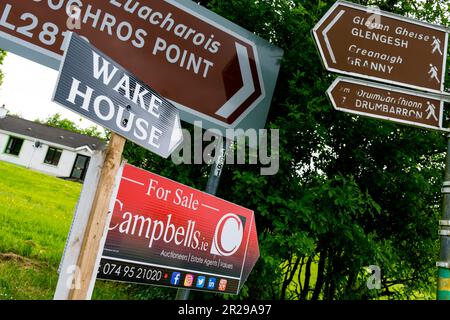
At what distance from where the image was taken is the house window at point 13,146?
115 ft

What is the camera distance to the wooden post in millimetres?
1415

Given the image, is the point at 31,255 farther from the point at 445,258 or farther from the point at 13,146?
the point at 13,146

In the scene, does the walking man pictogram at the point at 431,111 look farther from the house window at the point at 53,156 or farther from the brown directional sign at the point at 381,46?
the house window at the point at 53,156

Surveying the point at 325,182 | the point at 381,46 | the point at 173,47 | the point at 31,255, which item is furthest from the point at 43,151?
the point at 381,46

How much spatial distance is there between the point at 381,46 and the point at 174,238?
8.32ft

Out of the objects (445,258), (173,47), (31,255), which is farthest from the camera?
(31,255)

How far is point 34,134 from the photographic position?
35344mm

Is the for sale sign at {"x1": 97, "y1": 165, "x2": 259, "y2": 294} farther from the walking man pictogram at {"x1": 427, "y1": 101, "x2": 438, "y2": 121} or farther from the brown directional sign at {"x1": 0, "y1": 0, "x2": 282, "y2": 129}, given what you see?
the walking man pictogram at {"x1": 427, "y1": 101, "x2": 438, "y2": 121}

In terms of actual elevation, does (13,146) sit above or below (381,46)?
above

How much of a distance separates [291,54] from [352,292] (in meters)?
3.00

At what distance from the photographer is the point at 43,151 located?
34.3 m

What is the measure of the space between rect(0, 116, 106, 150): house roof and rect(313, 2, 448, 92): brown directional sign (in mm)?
34582

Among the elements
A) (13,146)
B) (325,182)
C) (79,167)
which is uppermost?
(13,146)
